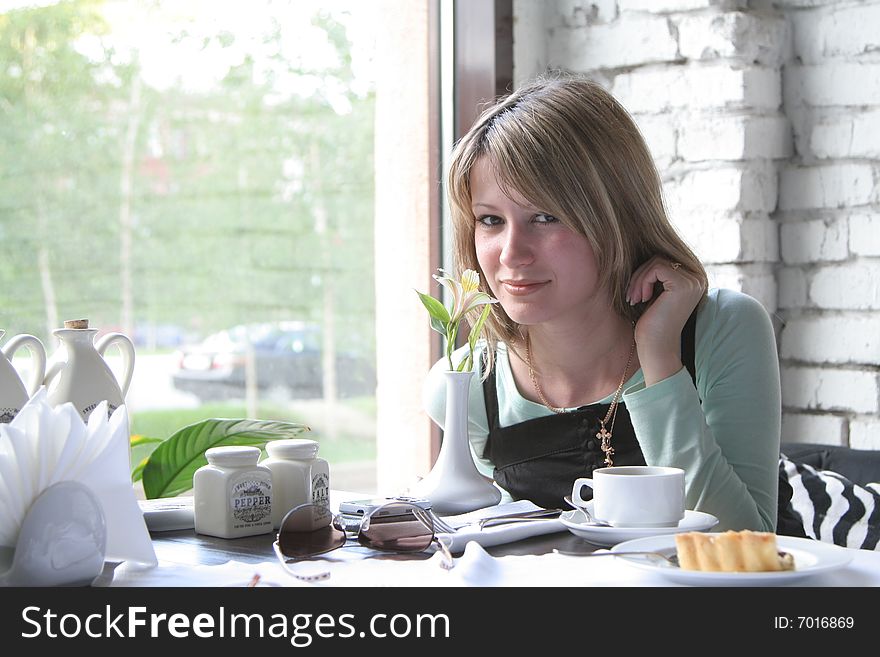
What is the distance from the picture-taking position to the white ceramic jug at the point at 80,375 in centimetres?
110

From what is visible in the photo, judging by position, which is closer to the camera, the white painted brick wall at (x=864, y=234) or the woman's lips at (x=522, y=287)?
the woman's lips at (x=522, y=287)

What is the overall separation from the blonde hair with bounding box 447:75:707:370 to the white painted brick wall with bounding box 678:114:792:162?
57cm

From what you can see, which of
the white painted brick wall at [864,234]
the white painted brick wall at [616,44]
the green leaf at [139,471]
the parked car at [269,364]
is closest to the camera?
the green leaf at [139,471]

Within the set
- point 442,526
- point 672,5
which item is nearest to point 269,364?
point 672,5

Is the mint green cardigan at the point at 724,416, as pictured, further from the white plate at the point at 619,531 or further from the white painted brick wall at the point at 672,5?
the white painted brick wall at the point at 672,5

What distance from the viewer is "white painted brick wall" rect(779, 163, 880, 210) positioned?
1.93 meters

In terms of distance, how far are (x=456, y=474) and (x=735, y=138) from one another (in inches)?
44.5

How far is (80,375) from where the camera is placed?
1114mm

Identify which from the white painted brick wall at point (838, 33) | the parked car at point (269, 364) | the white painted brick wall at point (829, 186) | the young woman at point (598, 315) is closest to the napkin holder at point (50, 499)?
the young woman at point (598, 315)

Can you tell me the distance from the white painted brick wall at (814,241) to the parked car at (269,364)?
2.56 meters

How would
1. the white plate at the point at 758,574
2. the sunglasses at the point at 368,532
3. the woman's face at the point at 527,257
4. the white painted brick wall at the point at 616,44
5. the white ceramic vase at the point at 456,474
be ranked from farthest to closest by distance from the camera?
the white painted brick wall at the point at 616,44 < the woman's face at the point at 527,257 < the white ceramic vase at the point at 456,474 < the sunglasses at the point at 368,532 < the white plate at the point at 758,574

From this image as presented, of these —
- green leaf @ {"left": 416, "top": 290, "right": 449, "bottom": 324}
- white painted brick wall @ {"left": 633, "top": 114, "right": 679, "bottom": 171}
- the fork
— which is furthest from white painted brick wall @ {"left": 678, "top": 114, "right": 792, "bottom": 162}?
the fork

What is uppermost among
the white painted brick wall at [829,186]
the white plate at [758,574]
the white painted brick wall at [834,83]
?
the white painted brick wall at [834,83]

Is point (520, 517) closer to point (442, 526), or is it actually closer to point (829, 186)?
point (442, 526)
